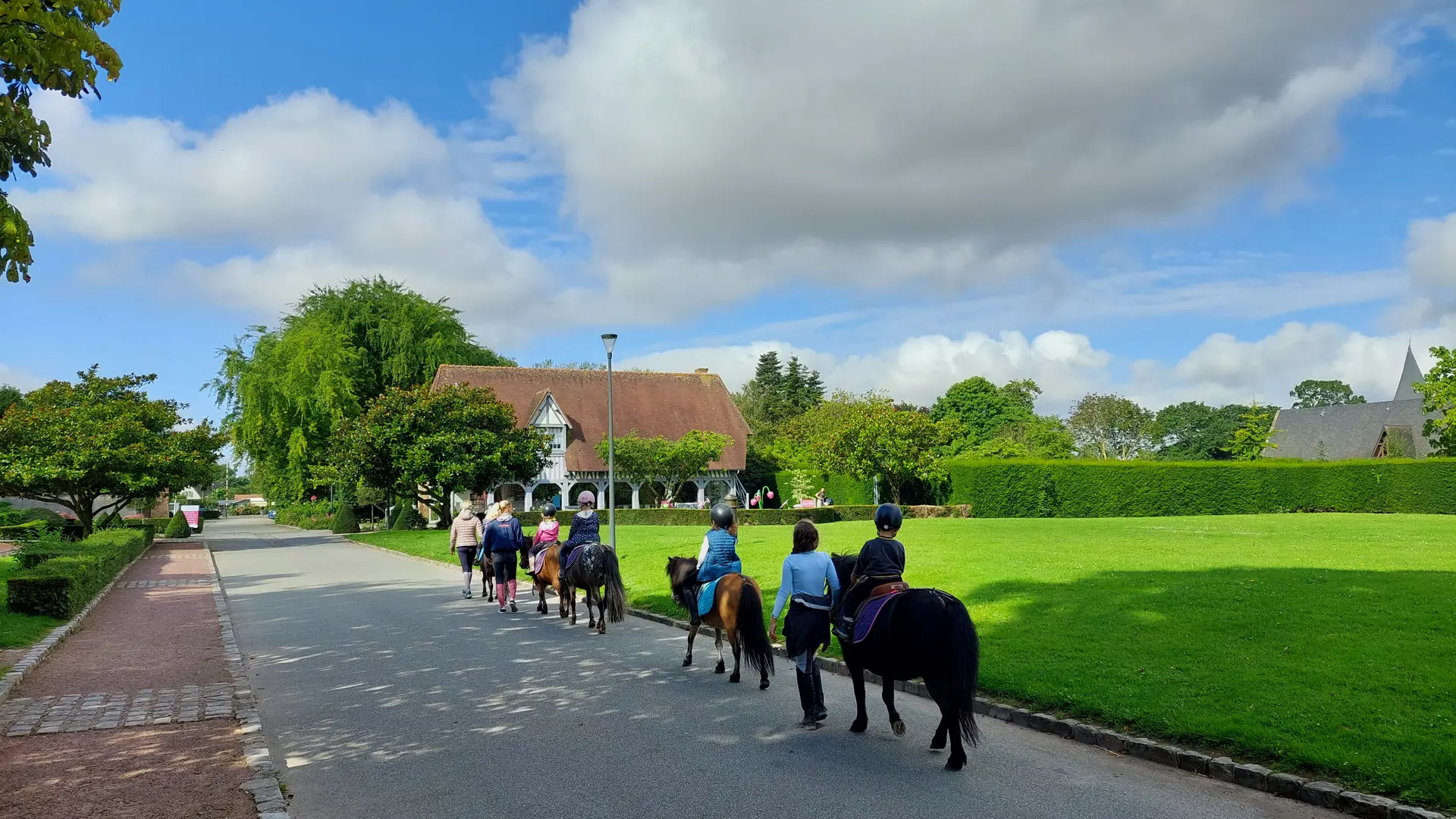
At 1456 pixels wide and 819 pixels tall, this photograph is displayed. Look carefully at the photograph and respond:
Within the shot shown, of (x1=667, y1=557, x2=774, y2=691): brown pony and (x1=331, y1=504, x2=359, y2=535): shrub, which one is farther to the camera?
(x1=331, y1=504, x2=359, y2=535): shrub

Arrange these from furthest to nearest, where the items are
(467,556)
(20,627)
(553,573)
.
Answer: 1. (467,556)
2. (553,573)
3. (20,627)

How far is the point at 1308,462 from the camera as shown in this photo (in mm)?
46344

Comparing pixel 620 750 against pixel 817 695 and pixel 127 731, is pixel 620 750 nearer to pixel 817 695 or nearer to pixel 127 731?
pixel 817 695

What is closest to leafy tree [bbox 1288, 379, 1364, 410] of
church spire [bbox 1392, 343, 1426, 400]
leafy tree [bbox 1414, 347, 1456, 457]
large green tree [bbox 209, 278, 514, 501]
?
church spire [bbox 1392, 343, 1426, 400]

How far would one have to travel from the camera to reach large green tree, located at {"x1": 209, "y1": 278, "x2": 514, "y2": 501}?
4959 centimetres

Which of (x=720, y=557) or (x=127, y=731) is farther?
(x=720, y=557)

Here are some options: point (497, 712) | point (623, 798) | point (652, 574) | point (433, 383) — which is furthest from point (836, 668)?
point (433, 383)

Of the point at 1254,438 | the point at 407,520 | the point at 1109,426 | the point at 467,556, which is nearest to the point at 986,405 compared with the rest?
the point at 1109,426

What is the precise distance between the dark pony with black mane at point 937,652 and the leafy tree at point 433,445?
1363 inches

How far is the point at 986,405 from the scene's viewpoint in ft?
277

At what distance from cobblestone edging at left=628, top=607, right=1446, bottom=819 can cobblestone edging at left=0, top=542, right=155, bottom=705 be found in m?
9.04

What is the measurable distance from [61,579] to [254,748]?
9884 mm

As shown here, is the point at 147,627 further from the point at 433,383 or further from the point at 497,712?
the point at 433,383

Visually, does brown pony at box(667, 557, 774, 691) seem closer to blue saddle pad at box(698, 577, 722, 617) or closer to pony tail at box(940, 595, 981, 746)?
blue saddle pad at box(698, 577, 722, 617)
